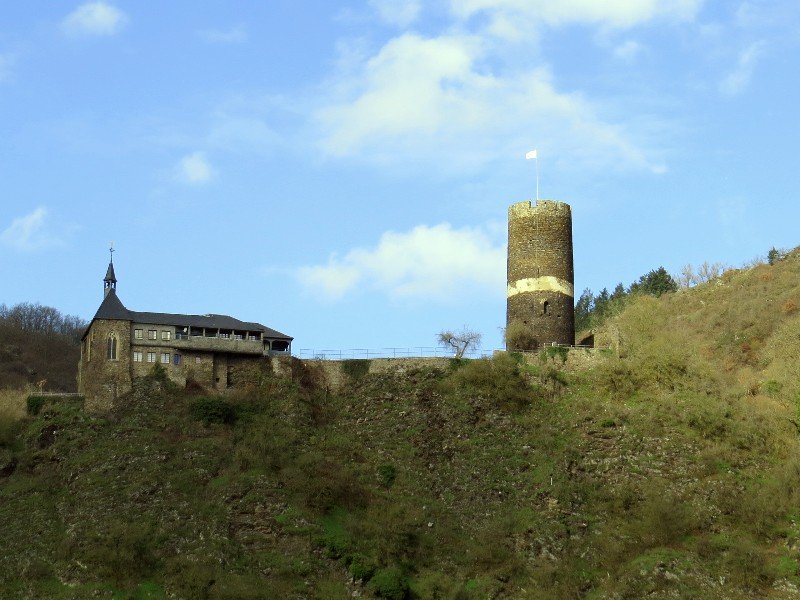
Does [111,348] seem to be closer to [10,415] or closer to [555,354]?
[10,415]

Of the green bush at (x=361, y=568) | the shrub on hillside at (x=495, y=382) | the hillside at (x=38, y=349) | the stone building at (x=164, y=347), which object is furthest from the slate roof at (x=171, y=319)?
the hillside at (x=38, y=349)

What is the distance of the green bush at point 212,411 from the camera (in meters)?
67.8

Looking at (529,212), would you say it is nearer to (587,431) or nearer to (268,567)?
(587,431)

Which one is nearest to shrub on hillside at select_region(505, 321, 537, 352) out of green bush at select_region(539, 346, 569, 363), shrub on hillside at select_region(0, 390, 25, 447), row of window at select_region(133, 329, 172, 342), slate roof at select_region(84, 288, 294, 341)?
green bush at select_region(539, 346, 569, 363)

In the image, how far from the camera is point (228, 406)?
225 feet

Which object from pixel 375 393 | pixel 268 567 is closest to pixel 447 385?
pixel 375 393

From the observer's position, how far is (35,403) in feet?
230

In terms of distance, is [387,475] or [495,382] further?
[495,382]

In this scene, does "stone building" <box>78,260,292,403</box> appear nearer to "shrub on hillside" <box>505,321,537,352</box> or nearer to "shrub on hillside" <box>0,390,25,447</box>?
"shrub on hillside" <box>0,390,25,447</box>

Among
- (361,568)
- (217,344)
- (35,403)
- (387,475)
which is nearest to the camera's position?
(361,568)

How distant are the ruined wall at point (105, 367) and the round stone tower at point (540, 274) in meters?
21.7

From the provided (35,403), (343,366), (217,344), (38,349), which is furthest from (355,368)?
(38,349)

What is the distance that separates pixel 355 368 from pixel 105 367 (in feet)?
44.3

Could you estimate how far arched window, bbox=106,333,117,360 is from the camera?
7081 cm
